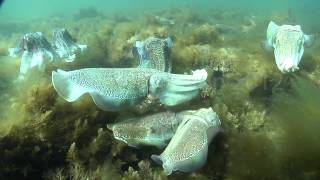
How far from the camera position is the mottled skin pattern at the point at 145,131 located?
14.9 feet

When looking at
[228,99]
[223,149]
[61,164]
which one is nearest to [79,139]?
[61,164]

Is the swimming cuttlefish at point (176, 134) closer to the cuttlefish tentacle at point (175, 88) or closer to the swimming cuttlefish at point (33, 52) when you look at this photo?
the cuttlefish tentacle at point (175, 88)

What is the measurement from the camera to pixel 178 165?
4.15 meters

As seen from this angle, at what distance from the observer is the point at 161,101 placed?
4.91 m

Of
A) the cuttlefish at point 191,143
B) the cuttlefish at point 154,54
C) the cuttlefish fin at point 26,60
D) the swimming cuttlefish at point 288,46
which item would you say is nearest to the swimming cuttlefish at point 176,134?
A: the cuttlefish at point 191,143

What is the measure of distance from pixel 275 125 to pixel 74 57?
11.4 feet

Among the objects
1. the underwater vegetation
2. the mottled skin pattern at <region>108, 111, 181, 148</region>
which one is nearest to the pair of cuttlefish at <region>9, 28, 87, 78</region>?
the underwater vegetation

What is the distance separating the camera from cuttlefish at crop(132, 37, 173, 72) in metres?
5.98

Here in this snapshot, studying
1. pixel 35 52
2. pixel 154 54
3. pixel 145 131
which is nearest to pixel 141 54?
pixel 154 54

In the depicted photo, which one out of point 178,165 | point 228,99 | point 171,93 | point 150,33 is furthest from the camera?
point 150,33

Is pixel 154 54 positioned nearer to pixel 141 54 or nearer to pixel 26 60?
pixel 141 54

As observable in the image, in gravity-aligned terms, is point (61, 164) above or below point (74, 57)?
below

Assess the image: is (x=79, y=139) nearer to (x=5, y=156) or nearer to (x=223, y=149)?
(x=5, y=156)

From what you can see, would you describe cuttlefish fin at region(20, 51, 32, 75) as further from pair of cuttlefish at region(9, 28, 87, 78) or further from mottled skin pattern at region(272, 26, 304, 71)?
mottled skin pattern at region(272, 26, 304, 71)
